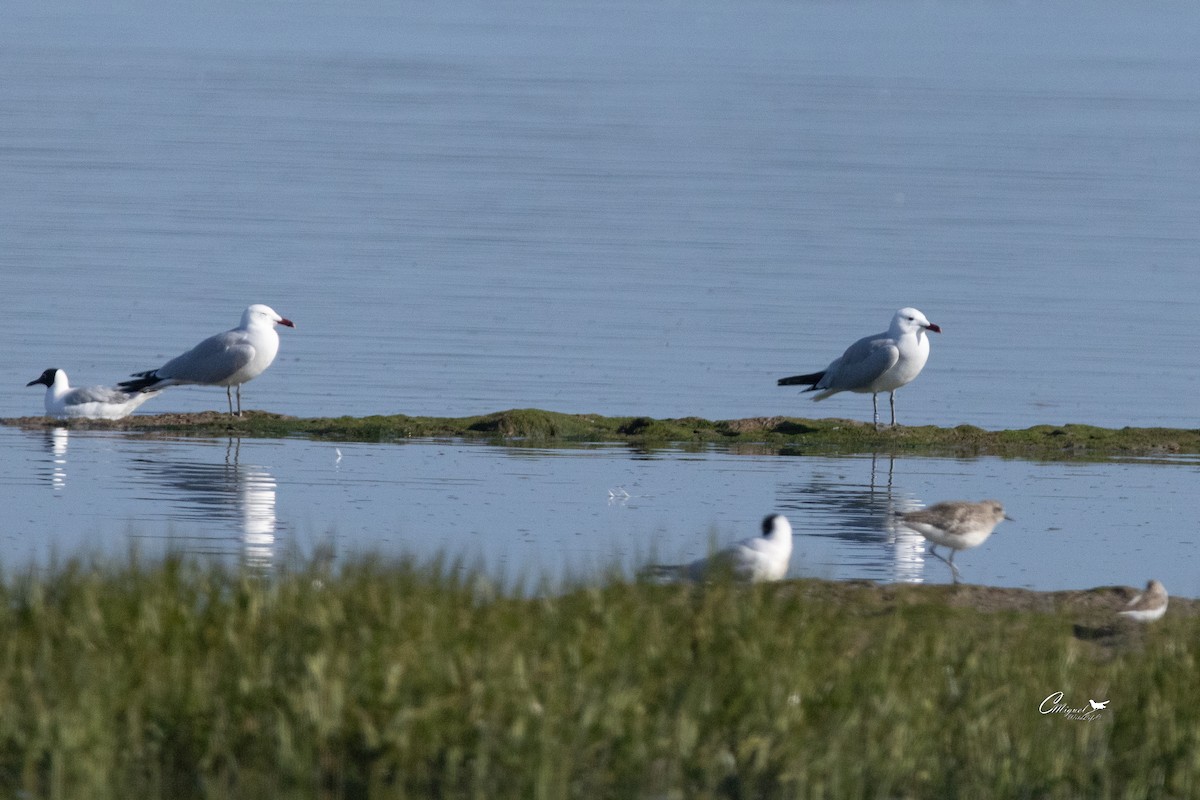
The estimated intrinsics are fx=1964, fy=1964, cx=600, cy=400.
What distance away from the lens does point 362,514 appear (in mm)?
13188

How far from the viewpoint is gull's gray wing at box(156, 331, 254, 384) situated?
1806cm

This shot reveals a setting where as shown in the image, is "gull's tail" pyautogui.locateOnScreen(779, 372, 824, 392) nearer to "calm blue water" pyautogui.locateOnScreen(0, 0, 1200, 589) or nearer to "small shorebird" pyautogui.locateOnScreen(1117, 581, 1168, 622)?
"calm blue water" pyautogui.locateOnScreen(0, 0, 1200, 589)

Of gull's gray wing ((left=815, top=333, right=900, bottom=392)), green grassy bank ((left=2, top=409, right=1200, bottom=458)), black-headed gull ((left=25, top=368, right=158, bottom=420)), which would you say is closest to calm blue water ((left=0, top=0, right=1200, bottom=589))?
green grassy bank ((left=2, top=409, right=1200, bottom=458))

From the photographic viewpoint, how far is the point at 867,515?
1366cm

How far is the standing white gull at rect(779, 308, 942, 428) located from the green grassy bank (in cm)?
93

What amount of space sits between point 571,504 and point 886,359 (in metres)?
5.18

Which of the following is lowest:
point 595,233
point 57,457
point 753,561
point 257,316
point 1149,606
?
point 1149,606

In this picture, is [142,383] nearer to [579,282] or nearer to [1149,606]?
[579,282]

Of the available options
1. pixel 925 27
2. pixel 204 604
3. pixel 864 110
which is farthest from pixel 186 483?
pixel 925 27

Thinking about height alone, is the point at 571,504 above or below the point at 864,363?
below

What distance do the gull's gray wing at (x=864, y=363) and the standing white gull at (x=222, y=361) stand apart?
529cm

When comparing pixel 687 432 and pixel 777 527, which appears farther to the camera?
pixel 687 432

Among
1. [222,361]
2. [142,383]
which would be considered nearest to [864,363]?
[222,361]

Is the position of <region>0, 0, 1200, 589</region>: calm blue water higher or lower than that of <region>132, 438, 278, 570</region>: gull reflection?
higher
